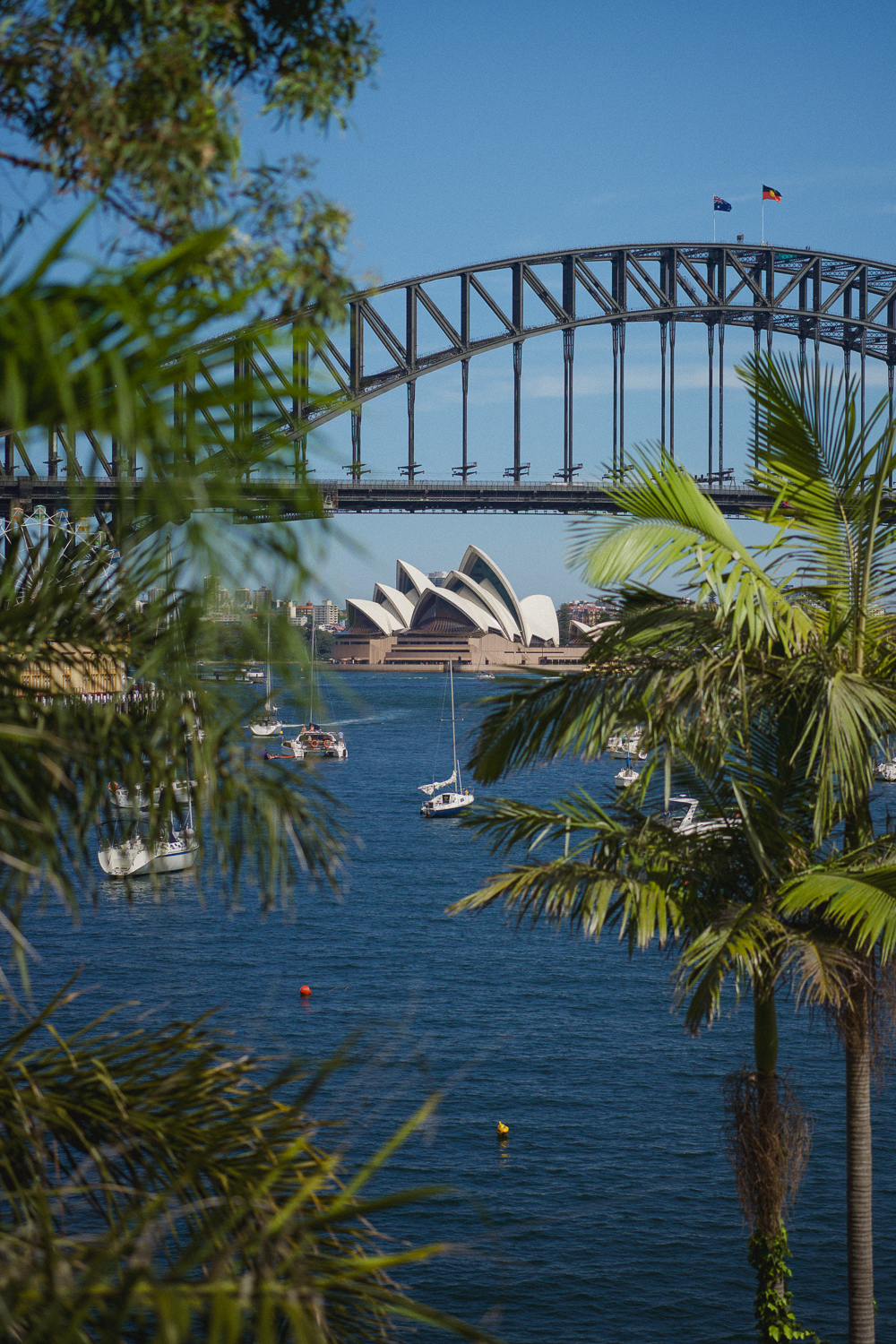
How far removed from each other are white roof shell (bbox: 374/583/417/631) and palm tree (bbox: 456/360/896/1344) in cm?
13570

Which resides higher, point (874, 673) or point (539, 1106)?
point (874, 673)

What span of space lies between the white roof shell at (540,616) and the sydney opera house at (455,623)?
4.2 inches

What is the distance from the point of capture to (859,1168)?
5984 millimetres

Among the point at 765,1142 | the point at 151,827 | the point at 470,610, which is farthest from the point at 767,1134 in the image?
the point at 470,610

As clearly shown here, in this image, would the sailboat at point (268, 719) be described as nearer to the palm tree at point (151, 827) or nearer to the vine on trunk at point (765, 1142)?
the palm tree at point (151, 827)

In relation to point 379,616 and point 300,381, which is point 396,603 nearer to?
point 379,616

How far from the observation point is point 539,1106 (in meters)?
21.7

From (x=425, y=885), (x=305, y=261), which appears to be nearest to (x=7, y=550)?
(x=305, y=261)

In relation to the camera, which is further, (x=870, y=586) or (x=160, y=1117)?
(x=870, y=586)

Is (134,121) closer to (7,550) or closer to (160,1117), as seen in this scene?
Result: (7,550)

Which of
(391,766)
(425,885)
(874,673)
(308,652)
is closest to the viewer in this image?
(308,652)

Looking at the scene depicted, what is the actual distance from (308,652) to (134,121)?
1607 millimetres

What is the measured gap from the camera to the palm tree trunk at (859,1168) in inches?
228

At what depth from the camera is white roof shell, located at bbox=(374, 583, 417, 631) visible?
142 metres
